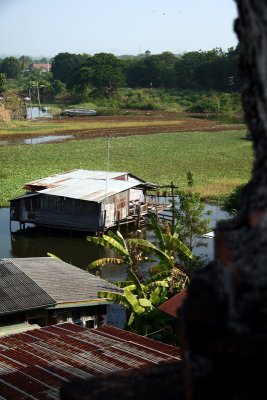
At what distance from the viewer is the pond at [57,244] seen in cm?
2025

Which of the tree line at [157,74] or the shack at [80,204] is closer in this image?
the shack at [80,204]

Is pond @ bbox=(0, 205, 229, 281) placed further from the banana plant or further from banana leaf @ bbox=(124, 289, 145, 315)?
banana leaf @ bbox=(124, 289, 145, 315)

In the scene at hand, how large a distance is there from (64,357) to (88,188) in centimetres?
1882

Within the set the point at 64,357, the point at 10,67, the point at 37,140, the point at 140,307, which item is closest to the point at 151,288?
the point at 140,307

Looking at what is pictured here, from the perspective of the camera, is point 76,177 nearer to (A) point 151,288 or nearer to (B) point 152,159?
(B) point 152,159

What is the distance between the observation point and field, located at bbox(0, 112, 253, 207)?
33025mm

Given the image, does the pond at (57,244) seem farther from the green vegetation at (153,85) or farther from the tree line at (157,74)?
the tree line at (157,74)

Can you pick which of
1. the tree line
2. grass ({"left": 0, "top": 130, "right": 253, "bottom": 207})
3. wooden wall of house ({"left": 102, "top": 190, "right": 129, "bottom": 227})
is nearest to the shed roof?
wooden wall of house ({"left": 102, "top": 190, "right": 129, "bottom": 227})

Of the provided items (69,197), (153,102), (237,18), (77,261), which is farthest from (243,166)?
(153,102)

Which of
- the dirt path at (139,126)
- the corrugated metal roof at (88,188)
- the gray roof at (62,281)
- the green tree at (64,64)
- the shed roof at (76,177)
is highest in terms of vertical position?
the green tree at (64,64)

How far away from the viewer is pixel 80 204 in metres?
23.7

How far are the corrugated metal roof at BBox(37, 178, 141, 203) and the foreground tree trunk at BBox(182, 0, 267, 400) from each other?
2098 cm

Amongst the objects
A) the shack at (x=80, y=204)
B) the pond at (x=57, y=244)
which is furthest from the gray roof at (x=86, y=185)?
the pond at (x=57, y=244)

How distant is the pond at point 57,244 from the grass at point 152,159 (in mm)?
3455
